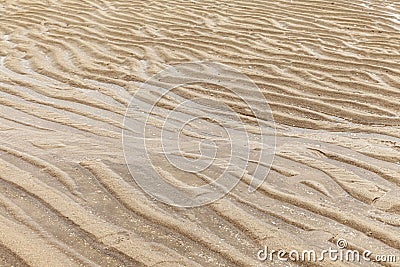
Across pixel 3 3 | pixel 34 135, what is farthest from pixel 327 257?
pixel 3 3

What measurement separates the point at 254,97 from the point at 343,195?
5.87ft

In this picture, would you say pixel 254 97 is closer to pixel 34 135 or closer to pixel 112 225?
pixel 34 135

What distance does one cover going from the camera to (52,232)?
3.01 metres
